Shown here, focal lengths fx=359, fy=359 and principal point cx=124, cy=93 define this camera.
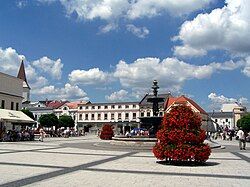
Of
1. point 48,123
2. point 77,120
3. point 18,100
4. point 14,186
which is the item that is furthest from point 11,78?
point 77,120

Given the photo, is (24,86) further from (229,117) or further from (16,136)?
(16,136)

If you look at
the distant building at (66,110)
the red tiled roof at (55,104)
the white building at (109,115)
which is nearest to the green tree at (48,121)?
the white building at (109,115)

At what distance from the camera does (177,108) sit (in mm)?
15352

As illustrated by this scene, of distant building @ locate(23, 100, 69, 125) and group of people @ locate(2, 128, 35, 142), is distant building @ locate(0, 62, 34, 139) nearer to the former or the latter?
group of people @ locate(2, 128, 35, 142)

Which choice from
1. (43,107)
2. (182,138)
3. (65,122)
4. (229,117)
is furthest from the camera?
(229,117)

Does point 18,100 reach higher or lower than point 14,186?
higher

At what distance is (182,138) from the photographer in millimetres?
14492

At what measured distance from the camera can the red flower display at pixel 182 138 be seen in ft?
47.3

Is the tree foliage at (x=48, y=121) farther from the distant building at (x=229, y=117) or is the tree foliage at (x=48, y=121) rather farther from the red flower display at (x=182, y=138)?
the distant building at (x=229, y=117)

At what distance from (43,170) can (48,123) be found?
77.0 m

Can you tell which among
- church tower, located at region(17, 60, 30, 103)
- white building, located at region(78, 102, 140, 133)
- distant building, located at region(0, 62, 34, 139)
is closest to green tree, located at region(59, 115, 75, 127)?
white building, located at region(78, 102, 140, 133)

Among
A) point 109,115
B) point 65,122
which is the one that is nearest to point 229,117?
point 109,115

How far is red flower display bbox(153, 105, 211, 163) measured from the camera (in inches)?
567

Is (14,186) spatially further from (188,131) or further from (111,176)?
(188,131)
